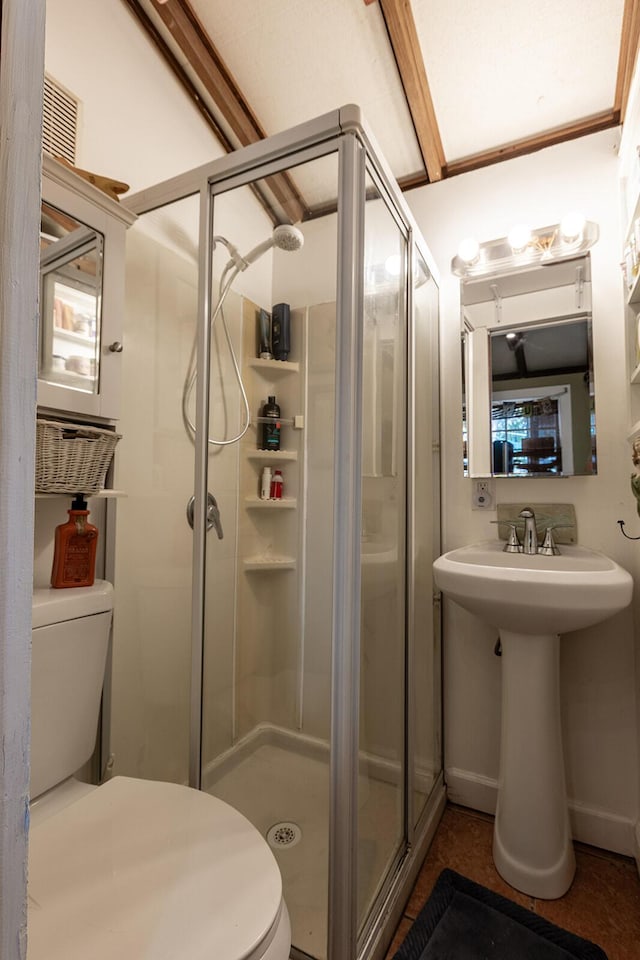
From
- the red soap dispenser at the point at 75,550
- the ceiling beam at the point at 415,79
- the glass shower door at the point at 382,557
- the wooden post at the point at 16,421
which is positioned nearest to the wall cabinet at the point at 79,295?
the red soap dispenser at the point at 75,550

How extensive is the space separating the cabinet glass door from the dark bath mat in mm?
1601

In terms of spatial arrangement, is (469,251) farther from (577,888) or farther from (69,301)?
(577,888)

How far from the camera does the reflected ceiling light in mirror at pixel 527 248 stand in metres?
1.58

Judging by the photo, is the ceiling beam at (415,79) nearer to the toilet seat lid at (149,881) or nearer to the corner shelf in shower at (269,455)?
the corner shelf in shower at (269,455)

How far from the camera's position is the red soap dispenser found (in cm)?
110

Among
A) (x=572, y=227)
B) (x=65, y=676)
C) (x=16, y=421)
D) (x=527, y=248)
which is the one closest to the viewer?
(x=16, y=421)

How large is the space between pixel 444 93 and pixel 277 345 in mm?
1140

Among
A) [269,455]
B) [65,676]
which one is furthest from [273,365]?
[65,676]

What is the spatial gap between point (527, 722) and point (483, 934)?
0.51m

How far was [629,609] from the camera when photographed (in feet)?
4.90

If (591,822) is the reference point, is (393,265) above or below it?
above

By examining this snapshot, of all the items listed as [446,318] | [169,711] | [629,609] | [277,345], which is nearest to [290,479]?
[277,345]

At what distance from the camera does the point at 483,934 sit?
45.6 inches

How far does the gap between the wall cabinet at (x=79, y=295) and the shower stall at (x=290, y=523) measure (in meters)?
0.15
